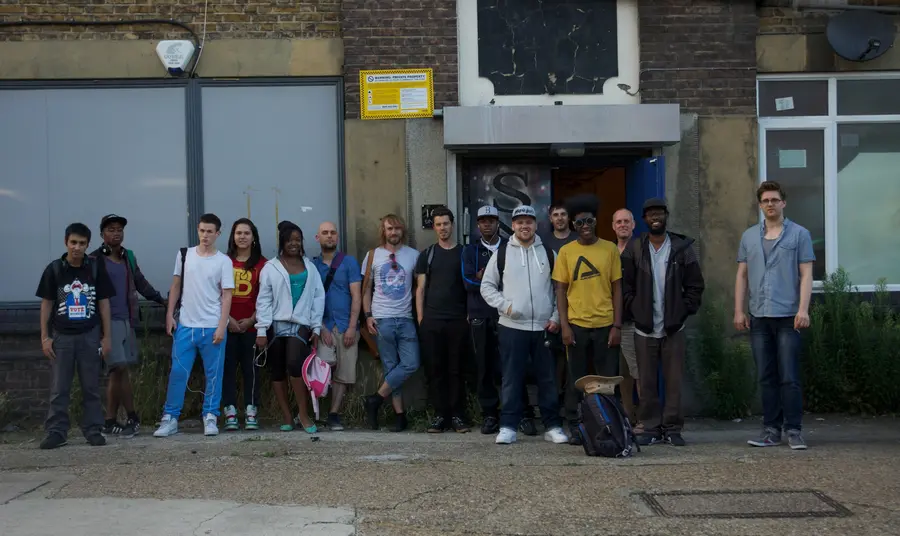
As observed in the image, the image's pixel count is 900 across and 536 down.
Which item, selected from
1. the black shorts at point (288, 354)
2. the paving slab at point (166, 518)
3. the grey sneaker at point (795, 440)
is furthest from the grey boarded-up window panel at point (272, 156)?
the grey sneaker at point (795, 440)

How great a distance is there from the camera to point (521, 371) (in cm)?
821

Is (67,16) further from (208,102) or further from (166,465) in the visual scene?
(166,465)

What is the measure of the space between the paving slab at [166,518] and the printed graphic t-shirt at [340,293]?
3220 millimetres

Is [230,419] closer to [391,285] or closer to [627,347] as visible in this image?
[391,285]

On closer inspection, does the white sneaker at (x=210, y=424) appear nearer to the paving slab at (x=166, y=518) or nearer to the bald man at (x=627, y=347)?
the paving slab at (x=166, y=518)

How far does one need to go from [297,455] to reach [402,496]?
1.67m

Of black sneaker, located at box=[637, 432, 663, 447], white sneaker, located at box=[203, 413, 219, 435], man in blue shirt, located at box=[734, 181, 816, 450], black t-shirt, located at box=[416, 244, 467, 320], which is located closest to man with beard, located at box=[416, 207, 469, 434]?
black t-shirt, located at box=[416, 244, 467, 320]

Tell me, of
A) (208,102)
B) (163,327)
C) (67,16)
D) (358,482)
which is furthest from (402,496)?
(67,16)

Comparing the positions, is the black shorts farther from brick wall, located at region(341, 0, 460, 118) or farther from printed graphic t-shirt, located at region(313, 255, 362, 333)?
brick wall, located at region(341, 0, 460, 118)

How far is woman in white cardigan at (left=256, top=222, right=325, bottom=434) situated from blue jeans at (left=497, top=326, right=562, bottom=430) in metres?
1.74

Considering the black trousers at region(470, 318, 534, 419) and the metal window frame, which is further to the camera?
the metal window frame

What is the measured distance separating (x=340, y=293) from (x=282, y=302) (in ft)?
1.93

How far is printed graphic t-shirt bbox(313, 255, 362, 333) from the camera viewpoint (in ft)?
29.9

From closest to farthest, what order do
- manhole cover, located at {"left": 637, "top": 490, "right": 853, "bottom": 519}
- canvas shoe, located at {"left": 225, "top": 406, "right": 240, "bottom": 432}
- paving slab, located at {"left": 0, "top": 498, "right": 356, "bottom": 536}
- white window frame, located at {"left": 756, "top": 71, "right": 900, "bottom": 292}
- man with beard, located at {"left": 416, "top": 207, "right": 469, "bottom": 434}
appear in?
paving slab, located at {"left": 0, "top": 498, "right": 356, "bottom": 536}, manhole cover, located at {"left": 637, "top": 490, "right": 853, "bottom": 519}, man with beard, located at {"left": 416, "top": 207, "right": 469, "bottom": 434}, canvas shoe, located at {"left": 225, "top": 406, "right": 240, "bottom": 432}, white window frame, located at {"left": 756, "top": 71, "right": 900, "bottom": 292}
